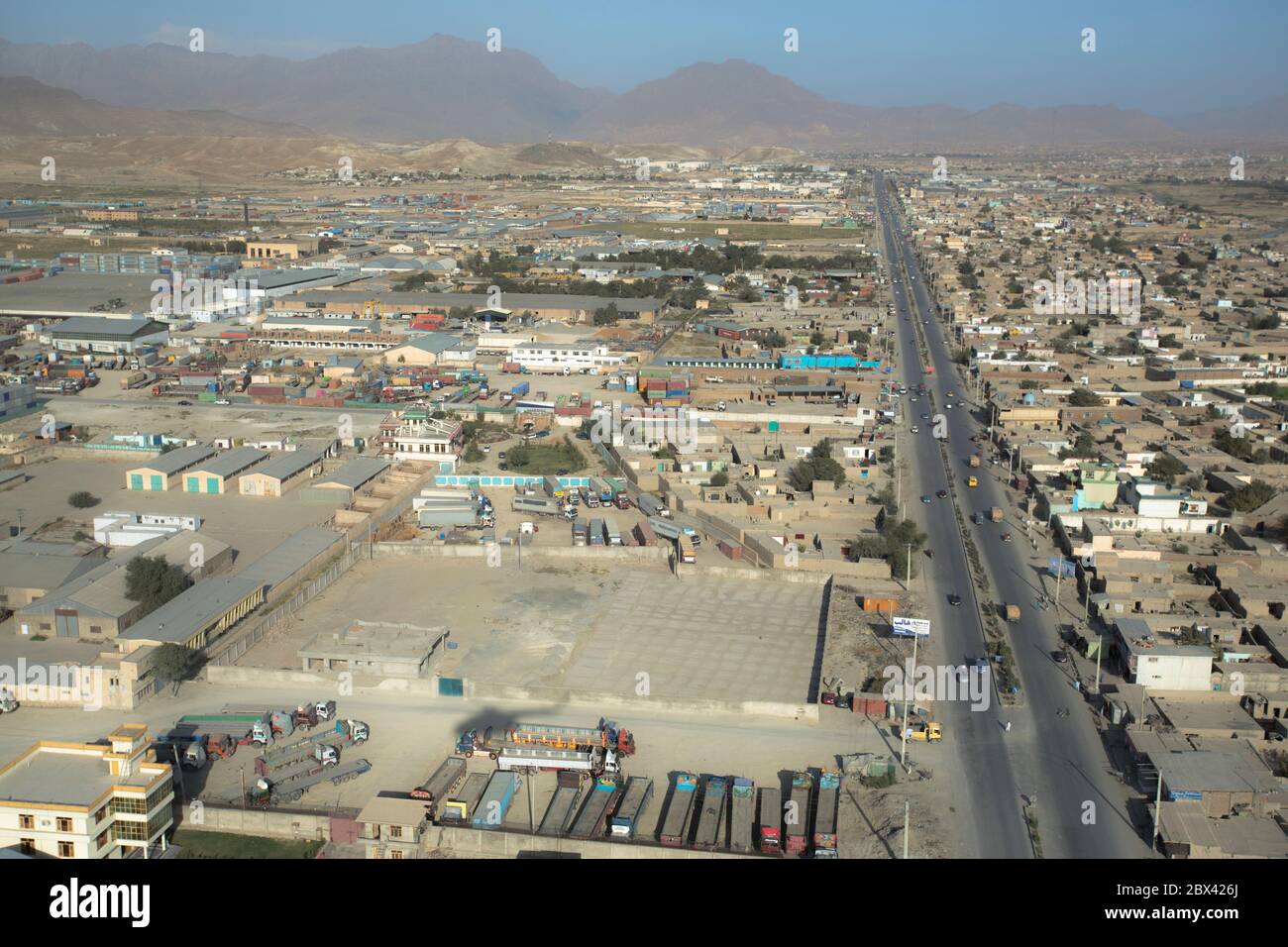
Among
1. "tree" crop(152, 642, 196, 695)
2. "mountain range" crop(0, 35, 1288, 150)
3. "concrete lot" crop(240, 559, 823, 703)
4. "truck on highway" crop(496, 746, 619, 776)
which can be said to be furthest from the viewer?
"mountain range" crop(0, 35, 1288, 150)

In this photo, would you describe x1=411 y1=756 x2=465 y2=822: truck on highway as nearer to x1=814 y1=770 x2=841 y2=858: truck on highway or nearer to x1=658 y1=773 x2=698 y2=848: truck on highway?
x1=658 y1=773 x2=698 y2=848: truck on highway

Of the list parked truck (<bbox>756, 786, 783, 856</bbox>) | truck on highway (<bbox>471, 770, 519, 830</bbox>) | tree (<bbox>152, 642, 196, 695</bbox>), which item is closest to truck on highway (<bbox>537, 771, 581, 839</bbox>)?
truck on highway (<bbox>471, 770, 519, 830</bbox>)

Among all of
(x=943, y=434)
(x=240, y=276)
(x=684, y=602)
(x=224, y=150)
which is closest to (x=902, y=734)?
(x=684, y=602)

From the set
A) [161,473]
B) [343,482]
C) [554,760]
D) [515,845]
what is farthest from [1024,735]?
[161,473]

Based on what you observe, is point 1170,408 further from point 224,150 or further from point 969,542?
point 224,150

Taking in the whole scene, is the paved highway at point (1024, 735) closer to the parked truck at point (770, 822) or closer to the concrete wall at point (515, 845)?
the parked truck at point (770, 822)
